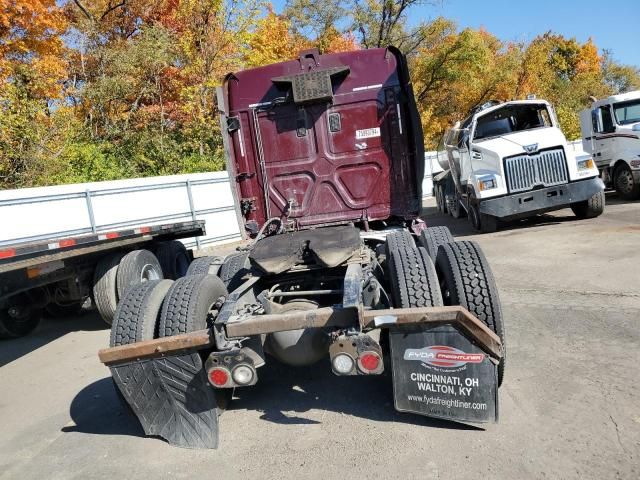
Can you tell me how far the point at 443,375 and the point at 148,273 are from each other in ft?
15.8

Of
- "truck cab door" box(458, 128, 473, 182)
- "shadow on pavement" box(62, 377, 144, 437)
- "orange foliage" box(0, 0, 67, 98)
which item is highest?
"orange foliage" box(0, 0, 67, 98)

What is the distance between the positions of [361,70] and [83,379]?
170 inches

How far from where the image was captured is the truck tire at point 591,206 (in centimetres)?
1095

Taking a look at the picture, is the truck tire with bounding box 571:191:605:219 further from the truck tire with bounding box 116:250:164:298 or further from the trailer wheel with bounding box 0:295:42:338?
the trailer wheel with bounding box 0:295:42:338

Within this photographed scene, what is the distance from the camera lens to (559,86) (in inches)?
1796

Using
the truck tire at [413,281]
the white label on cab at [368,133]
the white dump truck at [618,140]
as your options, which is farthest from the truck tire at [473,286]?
the white dump truck at [618,140]

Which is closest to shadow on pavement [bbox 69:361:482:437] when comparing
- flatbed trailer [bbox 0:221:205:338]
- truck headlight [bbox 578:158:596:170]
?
flatbed trailer [bbox 0:221:205:338]

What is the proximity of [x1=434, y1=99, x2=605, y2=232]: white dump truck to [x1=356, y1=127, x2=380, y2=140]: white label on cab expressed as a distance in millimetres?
5085

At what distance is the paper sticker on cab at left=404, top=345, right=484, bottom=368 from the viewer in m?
3.08

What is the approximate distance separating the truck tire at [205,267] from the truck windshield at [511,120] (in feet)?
25.6

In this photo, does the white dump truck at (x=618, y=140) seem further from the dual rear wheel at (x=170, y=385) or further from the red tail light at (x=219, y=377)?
the red tail light at (x=219, y=377)

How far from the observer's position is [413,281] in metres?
3.51

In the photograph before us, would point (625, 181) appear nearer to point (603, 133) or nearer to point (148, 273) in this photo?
point (603, 133)

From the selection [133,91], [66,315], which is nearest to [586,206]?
[66,315]
